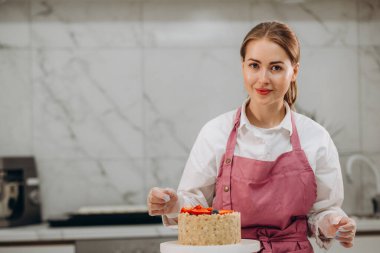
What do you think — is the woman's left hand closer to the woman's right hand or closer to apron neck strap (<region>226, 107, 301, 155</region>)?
apron neck strap (<region>226, 107, 301, 155</region>)

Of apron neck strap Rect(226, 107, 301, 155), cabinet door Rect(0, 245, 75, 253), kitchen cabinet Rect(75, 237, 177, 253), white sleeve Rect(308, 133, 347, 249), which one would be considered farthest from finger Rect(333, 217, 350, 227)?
cabinet door Rect(0, 245, 75, 253)

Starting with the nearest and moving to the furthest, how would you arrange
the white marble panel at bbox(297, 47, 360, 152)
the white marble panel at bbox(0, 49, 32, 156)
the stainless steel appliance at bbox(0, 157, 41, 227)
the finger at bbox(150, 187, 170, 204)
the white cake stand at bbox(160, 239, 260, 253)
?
1. the white cake stand at bbox(160, 239, 260, 253)
2. the finger at bbox(150, 187, 170, 204)
3. the stainless steel appliance at bbox(0, 157, 41, 227)
4. the white marble panel at bbox(0, 49, 32, 156)
5. the white marble panel at bbox(297, 47, 360, 152)

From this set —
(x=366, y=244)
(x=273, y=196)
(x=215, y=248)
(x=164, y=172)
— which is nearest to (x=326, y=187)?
(x=273, y=196)

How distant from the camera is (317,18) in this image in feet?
10.9

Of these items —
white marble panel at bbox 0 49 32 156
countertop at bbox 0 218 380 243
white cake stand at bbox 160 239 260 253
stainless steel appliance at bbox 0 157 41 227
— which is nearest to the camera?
white cake stand at bbox 160 239 260 253

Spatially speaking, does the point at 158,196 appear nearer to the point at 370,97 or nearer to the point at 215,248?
the point at 215,248

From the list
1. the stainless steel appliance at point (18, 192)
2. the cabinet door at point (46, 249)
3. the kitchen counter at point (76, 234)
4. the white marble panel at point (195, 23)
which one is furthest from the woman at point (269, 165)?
→ the white marble panel at point (195, 23)

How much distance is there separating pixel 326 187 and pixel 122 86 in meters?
1.72

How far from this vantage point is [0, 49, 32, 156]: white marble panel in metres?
3.20

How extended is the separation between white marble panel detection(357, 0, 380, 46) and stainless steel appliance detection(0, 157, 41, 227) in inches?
67.5

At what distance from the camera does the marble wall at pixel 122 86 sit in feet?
10.5

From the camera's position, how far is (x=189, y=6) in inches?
129

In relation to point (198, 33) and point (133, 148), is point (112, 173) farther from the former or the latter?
point (198, 33)

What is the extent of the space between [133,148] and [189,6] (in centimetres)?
74
